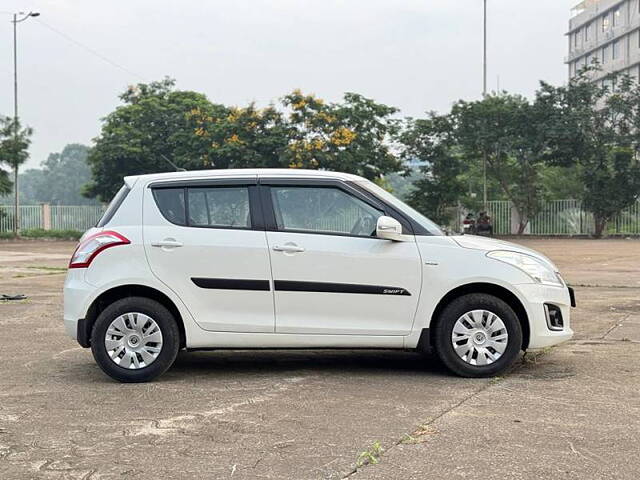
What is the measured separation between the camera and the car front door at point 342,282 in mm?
6297

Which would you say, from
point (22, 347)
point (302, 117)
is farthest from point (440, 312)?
point (302, 117)

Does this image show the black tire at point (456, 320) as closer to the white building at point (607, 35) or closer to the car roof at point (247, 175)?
the car roof at point (247, 175)

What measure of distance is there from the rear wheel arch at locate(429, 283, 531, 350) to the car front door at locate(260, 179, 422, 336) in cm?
22

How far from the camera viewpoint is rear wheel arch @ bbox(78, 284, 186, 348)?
20.9 feet

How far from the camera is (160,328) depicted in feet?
20.6

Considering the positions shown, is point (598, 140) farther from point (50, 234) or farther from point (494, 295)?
point (494, 295)

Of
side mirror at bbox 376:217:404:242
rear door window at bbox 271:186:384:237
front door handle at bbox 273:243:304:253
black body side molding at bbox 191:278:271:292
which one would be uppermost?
rear door window at bbox 271:186:384:237

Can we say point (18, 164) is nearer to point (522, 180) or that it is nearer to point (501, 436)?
point (522, 180)

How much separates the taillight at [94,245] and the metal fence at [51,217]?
35.7 metres

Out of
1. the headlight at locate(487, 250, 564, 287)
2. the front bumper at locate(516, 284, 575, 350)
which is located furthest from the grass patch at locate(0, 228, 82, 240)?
A: the front bumper at locate(516, 284, 575, 350)

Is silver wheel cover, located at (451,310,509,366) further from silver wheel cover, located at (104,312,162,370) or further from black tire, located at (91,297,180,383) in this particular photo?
silver wheel cover, located at (104,312,162,370)

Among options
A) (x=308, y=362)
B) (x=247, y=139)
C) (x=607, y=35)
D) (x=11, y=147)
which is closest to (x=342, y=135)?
(x=247, y=139)

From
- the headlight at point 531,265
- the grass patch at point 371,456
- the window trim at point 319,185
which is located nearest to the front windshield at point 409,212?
the window trim at point 319,185

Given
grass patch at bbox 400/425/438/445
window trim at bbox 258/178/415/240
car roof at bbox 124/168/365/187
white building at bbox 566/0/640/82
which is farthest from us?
white building at bbox 566/0/640/82
